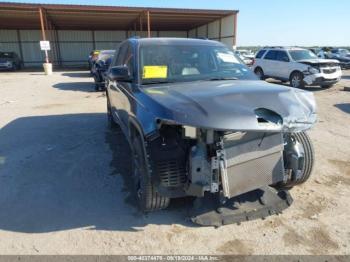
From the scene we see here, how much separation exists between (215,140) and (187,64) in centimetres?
152

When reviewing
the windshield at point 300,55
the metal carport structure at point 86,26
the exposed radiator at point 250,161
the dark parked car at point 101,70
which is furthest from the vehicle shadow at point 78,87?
the exposed radiator at point 250,161

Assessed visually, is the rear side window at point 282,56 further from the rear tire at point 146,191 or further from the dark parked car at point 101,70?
the rear tire at point 146,191

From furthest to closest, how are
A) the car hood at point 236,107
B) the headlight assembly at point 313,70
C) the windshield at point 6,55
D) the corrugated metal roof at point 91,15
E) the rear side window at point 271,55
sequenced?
the windshield at point 6,55, the corrugated metal roof at point 91,15, the rear side window at point 271,55, the headlight assembly at point 313,70, the car hood at point 236,107

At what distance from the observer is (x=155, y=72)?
147 inches

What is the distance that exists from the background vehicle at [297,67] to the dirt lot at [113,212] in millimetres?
7137

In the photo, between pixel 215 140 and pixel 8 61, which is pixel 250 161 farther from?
pixel 8 61

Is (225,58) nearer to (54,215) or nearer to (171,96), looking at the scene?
(171,96)

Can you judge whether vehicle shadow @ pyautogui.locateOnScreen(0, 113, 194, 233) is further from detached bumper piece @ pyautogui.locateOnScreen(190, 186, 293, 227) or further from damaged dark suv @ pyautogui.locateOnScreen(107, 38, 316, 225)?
damaged dark suv @ pyautogui.locateOnScreen(107, 38, 316, 225)

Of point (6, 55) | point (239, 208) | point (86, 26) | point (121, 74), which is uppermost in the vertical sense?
point (86, 26)

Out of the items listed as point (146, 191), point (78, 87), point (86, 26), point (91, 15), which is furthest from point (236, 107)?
point (86, 26)

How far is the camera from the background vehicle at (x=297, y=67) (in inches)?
498

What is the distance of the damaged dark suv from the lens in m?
2.57

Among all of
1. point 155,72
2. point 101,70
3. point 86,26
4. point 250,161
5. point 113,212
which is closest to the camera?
point 250,161

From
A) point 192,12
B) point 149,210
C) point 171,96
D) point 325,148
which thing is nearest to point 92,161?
point 149,210
